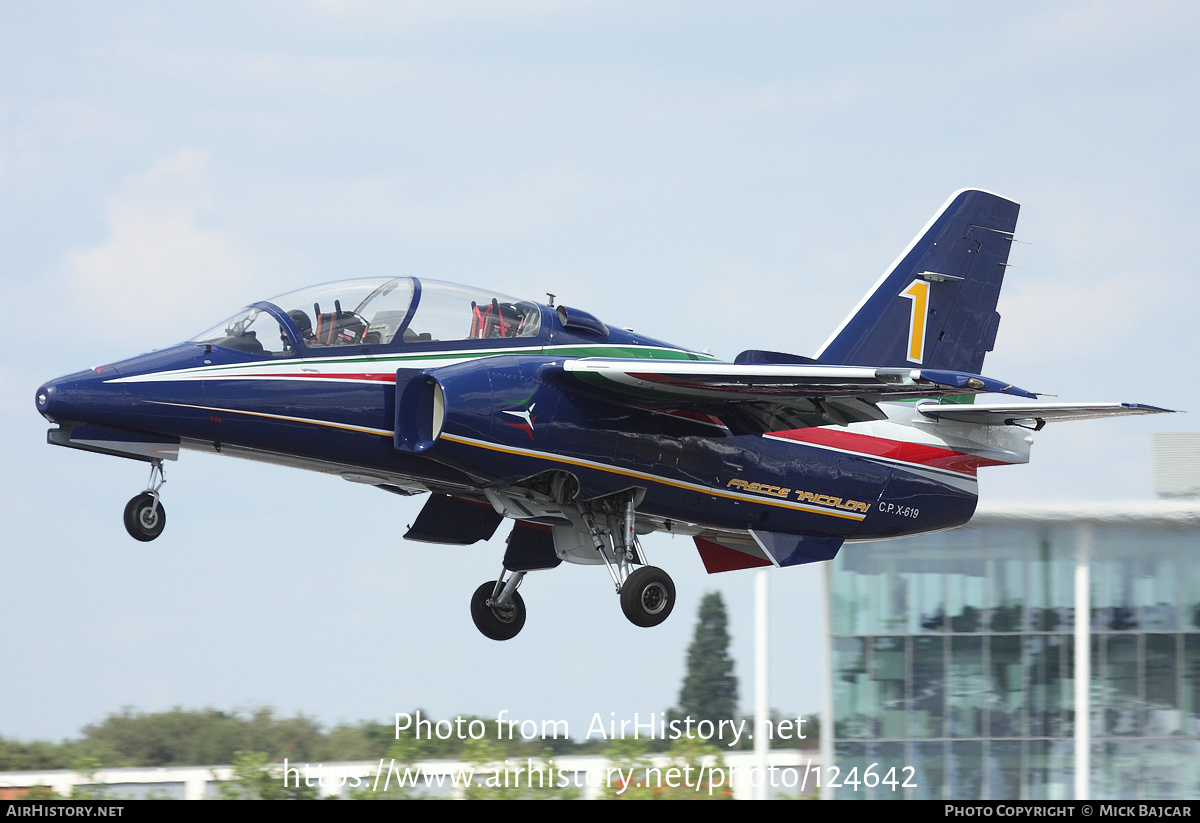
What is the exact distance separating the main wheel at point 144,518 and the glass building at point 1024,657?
1544 centimetres

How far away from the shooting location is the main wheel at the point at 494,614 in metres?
17.5

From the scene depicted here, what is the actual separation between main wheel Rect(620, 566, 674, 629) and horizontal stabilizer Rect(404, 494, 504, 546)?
2.42 meters

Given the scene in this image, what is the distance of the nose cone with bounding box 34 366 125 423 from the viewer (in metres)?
12.7

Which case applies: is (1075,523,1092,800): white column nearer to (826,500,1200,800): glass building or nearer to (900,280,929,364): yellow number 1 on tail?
(826,500,1200,800): glass building

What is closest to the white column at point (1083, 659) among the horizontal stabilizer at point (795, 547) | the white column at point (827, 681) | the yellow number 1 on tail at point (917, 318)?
the white column at point (827, 681)

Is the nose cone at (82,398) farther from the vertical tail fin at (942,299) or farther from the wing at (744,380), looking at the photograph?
the vertical tail fin at (942,299)

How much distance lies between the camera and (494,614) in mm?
17531

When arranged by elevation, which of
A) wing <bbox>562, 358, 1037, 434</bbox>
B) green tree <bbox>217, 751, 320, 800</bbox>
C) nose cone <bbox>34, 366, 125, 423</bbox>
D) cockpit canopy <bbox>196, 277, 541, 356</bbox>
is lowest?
green tree <bbox>217, 751, 320, 800</bbox>

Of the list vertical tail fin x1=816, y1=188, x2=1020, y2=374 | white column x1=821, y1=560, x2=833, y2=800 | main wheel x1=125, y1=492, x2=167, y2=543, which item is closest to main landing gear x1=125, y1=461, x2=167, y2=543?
main wheel x1=125, y1=492, x2=167, y2=543

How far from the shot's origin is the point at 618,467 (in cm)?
1488
